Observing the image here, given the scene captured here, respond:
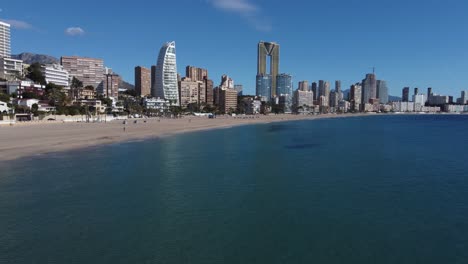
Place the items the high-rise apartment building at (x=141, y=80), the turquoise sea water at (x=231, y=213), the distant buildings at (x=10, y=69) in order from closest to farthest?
the turquoise sea water at (x=231, y=213) → the distant buildings at (x=10, y=69) → the high-rise apartment building at (x=141, y=80)

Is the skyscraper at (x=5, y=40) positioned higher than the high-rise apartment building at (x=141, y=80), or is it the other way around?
the skyscraper at (x=5, y=40)

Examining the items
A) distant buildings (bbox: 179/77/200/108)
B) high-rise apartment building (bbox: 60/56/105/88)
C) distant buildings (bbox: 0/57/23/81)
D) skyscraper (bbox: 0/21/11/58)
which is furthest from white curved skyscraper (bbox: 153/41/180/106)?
skyscraper (bbox: 0/21/11/58)

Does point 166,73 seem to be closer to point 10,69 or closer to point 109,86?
point 109,86

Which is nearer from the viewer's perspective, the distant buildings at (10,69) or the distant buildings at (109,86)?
the distant buildings at (10,69)

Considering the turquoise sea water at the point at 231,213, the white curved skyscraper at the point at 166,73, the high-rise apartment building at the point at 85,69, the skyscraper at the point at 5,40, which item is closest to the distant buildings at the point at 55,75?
the high-rise apartment building at the point at 85,69

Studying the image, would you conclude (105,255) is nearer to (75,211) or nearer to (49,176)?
(75,211)

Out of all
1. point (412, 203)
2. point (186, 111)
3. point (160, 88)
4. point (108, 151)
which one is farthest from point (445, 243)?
point (160, 88)

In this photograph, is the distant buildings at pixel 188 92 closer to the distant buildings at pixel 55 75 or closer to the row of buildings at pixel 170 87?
the row of buildings at pixel 170 87
